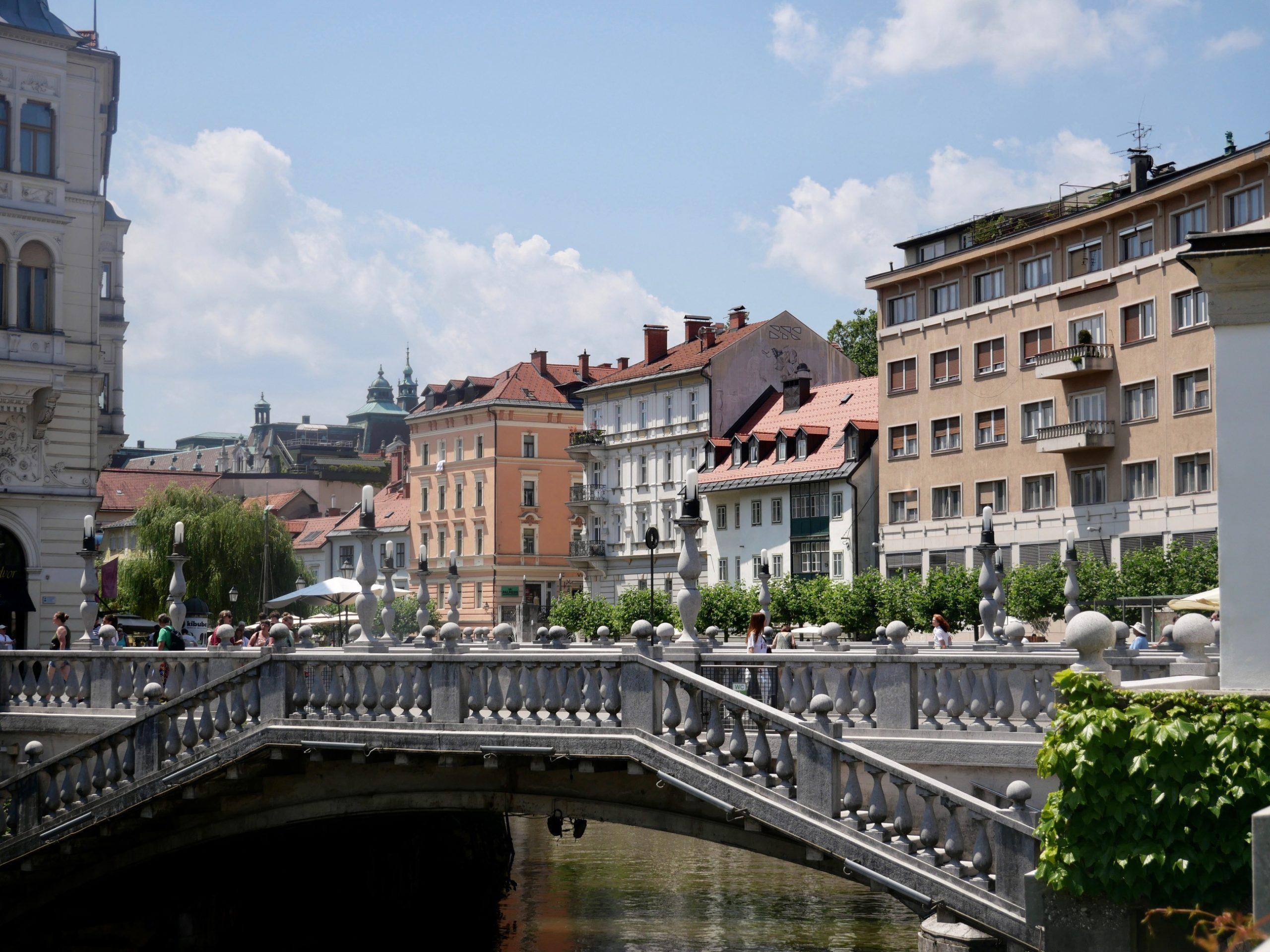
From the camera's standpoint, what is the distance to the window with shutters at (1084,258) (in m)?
58.9

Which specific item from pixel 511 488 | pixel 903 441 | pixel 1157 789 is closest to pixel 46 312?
pixel 1157 789

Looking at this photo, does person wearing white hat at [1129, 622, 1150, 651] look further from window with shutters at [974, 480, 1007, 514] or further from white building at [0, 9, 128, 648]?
window with shutters at [974, 480, 1007, 514]

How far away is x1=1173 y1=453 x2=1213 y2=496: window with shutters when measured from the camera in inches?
2121

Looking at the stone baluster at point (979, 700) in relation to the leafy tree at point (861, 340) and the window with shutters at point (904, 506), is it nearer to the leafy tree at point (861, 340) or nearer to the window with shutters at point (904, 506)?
the window with shutters at point (904, 506)

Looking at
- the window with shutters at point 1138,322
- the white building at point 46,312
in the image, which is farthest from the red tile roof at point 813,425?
the white building at point 46,312

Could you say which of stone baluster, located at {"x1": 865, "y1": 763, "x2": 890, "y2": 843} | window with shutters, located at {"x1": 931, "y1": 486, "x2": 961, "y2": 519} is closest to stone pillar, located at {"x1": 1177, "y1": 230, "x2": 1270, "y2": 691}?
stone baluster, located at {"x1": 865, "y1": 763, "x2": 890, "y2": 843}

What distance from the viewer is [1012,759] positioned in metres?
15.3

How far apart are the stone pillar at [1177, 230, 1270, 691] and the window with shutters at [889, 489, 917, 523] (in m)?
54.4

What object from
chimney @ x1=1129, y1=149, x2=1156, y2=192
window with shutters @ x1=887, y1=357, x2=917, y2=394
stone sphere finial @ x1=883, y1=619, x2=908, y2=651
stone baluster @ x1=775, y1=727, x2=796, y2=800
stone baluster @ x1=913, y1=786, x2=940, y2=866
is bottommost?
stone baluster @ x1=913, y1=786, x2=940, y2=866

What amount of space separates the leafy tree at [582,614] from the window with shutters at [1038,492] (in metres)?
16.6

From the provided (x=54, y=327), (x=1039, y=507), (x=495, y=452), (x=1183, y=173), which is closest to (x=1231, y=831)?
(x=54, y=327)

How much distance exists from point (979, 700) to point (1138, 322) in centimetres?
4431

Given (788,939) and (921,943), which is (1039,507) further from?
(921,943)

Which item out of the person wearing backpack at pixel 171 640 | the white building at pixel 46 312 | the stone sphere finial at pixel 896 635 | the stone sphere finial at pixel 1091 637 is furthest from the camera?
the white building at pixel 46 312
